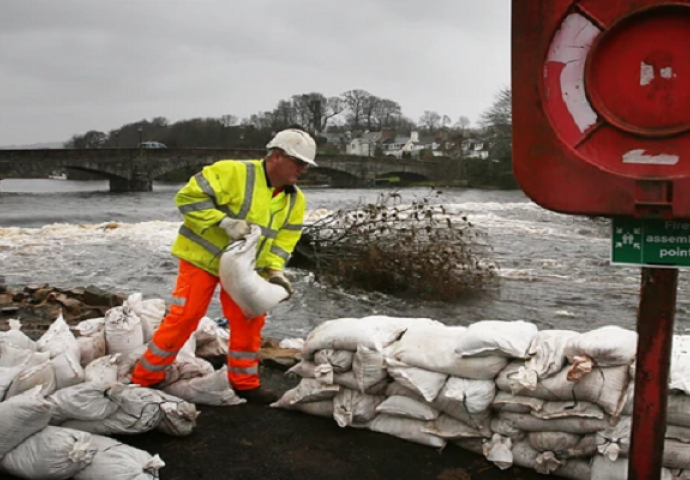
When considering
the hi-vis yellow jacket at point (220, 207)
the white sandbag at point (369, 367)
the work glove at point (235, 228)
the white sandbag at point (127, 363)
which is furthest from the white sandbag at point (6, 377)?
the white sandbag at point (369, 367)

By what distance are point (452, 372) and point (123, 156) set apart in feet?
121

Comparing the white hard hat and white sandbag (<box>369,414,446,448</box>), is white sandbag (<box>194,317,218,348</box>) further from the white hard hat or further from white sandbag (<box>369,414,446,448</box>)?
white sandbag (<box>369,414,446,448</box>)

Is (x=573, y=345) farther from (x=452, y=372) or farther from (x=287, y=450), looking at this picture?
(x=287, y=450)

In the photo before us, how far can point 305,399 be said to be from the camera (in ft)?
12.3

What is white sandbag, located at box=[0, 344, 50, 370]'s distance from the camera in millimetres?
3417

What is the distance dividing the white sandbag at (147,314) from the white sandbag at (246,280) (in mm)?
1026

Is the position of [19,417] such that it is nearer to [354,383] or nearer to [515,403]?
[354,383]

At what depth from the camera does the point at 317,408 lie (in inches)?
147

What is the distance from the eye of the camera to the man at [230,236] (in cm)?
378

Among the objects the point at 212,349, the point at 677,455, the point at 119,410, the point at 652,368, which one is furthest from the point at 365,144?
the point at 652,368

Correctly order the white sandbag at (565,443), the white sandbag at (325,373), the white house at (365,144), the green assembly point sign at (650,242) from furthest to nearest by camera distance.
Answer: the white house at (365,144) → the white sandbag at (325,373) → the white sandbag at (565,443) → the green assembly point sign at (650,242)

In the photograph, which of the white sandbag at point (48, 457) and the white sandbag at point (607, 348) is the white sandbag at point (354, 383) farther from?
the white sandbag at point (48, 457)

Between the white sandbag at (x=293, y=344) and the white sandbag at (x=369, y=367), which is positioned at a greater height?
the white sandbag at (x=369, y=367)

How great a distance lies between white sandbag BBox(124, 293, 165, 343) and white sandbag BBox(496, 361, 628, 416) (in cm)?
251
